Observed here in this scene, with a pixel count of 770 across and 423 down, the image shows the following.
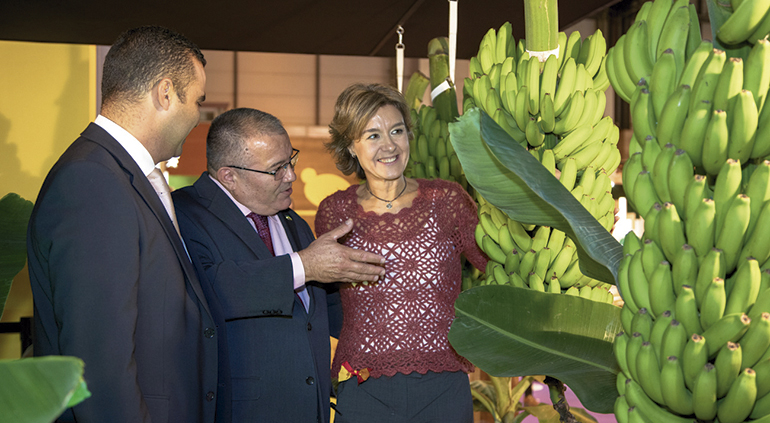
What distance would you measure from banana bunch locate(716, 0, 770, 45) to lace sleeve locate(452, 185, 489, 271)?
0.97m

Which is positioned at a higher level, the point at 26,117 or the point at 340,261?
the point at 26,117

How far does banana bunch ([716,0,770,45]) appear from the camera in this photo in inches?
31.3

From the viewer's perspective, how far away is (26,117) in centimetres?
300

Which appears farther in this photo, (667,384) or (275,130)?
(275,130)

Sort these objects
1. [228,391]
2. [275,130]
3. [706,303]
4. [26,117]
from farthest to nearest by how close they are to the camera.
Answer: [26,117] → [275,130] → [228,391] → [706,303]

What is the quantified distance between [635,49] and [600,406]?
68 centimetres

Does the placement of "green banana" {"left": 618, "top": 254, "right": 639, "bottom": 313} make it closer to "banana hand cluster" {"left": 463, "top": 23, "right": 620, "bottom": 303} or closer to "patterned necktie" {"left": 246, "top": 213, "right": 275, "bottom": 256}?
"banana hand cluster" {"left": 463, "top": 23, "right": 620, "bottom": 303}

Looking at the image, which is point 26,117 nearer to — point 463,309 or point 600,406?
point 463,309

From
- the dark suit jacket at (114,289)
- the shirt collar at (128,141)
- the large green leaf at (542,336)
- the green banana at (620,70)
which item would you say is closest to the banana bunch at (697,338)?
the large green leaf at (542,336)

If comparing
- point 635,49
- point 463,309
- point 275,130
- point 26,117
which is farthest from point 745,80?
point 26,117

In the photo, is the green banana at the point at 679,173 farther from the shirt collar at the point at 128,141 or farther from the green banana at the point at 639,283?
the shirt collar at the point at 128,141

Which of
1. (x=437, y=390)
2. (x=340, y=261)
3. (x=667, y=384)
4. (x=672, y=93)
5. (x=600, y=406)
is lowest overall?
(x=437, y=390)

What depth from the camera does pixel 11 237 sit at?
2141 mm

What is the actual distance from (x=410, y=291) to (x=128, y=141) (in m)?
0.83
